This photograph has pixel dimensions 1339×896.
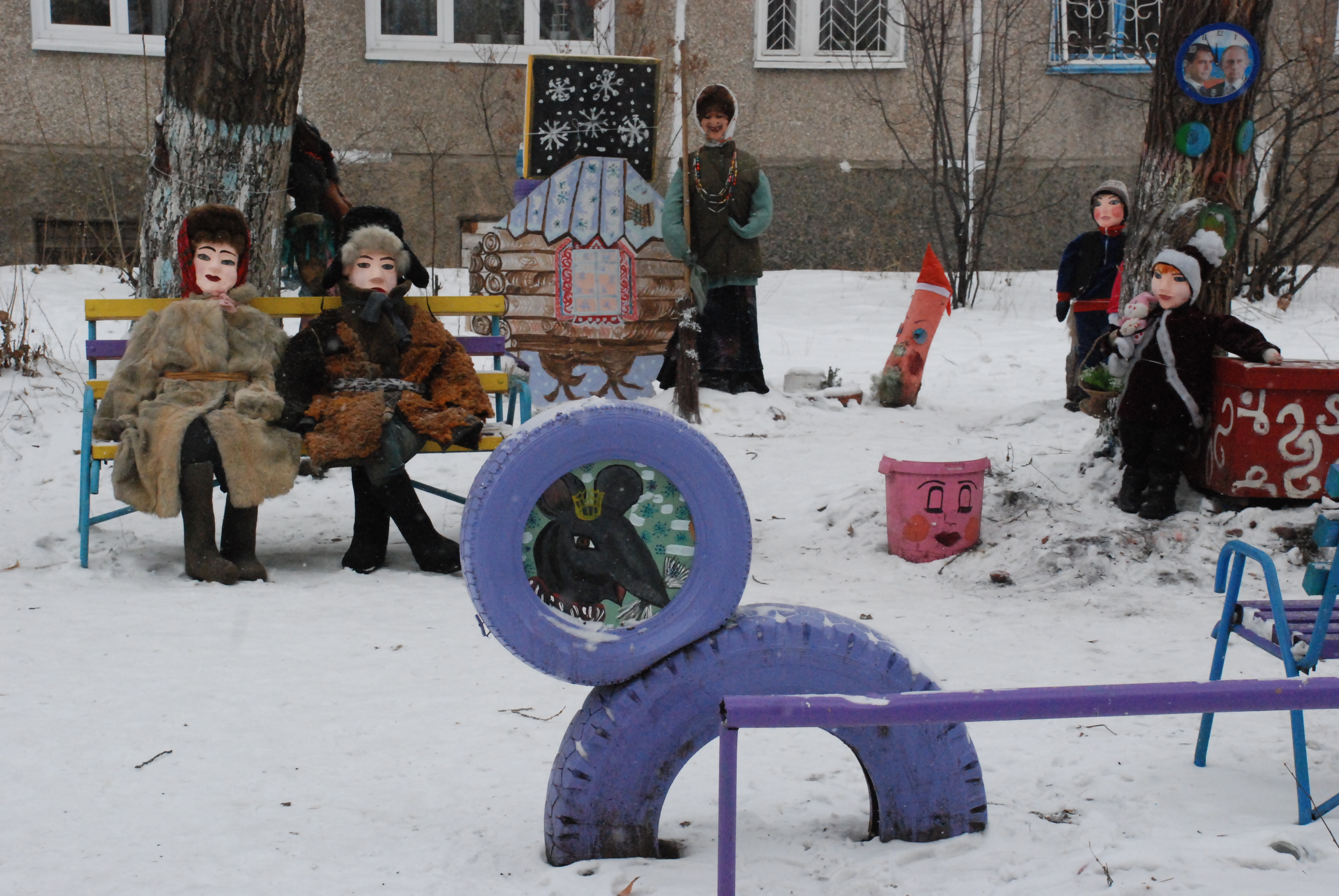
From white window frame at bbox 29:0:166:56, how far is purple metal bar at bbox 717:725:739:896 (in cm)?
1068

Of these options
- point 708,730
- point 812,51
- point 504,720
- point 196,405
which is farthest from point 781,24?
point 708,730

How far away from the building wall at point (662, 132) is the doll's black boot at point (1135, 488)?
7.13 m

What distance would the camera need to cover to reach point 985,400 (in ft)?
26.3

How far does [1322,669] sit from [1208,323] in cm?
165

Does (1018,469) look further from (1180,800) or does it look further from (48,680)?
A: (48,680)

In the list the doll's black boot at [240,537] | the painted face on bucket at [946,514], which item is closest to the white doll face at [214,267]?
the doll's black boot at [240,537]

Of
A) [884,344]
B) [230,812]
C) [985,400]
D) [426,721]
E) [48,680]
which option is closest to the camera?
[230,812]

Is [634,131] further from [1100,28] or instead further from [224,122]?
[1100,28]

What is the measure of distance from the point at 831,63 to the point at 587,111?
18.4ft

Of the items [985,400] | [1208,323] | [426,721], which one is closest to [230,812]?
[426,721]

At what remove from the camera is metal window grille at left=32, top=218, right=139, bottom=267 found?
10992 mm

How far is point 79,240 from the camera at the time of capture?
11.2 metres

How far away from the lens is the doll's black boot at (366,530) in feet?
15.4

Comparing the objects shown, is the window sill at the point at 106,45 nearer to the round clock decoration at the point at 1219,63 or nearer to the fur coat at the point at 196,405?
the fur coat at the point at 196,405
